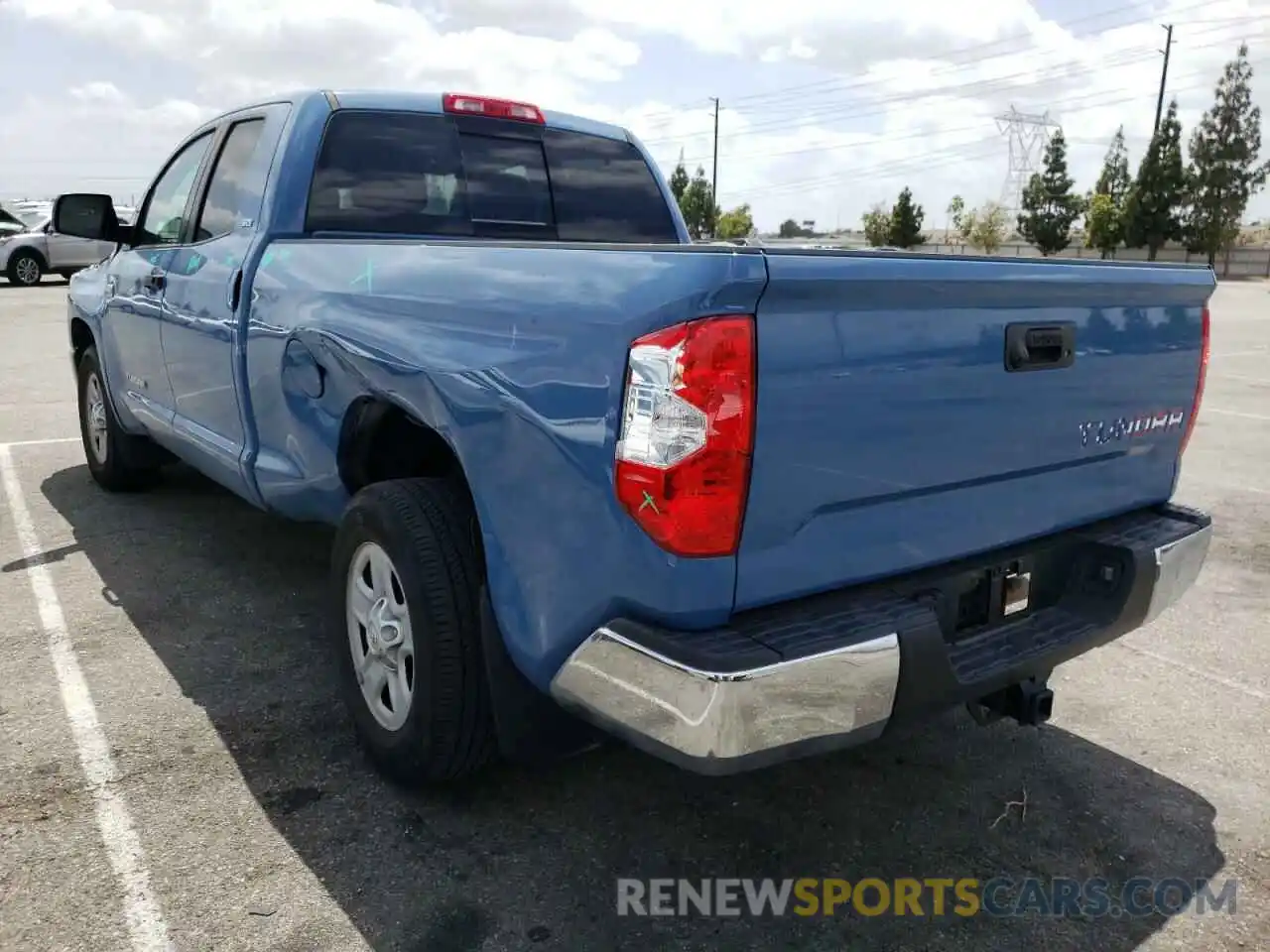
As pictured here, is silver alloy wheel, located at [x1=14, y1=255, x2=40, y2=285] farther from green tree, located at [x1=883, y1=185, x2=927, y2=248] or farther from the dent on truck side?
green tree, located at [x1=883, y1=185, x2=927, y2=248]

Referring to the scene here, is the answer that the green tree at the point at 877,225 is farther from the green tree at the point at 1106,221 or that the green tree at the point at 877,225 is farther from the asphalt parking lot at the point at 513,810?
the asphalt parking lot at the point at 513,810

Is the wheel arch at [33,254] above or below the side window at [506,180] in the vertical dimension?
below

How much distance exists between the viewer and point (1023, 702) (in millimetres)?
2650

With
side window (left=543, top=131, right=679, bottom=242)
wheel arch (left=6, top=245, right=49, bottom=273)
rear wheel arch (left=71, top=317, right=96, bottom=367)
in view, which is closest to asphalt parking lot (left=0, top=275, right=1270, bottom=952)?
side window (left=543, top=131, right=679, bottom=242)

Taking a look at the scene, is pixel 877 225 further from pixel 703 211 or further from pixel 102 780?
pixel 102 780

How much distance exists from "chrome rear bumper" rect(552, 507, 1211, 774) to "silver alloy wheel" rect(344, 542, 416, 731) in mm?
705

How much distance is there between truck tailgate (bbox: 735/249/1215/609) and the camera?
6.82 ft

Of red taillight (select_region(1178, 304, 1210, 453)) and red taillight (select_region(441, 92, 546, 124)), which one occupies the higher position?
red taillight (select_region(441, 92, 546, 124))

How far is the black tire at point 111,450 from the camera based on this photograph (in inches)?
227

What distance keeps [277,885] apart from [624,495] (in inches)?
A: 52.2

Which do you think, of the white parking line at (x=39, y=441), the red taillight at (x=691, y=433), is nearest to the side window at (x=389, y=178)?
the red taillight at (x=691, y=433)

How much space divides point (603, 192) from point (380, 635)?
7.64 feet

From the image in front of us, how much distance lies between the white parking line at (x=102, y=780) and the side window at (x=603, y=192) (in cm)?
241

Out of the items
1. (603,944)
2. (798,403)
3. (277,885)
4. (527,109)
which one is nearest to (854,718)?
(798,403)
